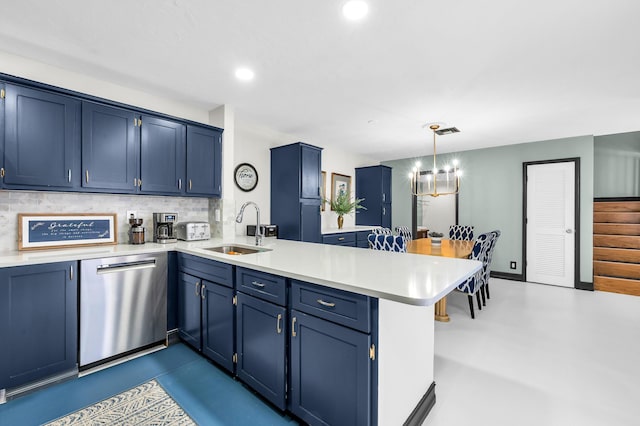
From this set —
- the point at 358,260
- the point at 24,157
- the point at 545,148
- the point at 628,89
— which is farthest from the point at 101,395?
the point at 545,148

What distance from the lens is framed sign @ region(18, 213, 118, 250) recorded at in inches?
90.6

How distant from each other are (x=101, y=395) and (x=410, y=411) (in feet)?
6.69

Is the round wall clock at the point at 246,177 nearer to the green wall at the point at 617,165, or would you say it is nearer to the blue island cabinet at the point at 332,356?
the blue island cabinet at the point at 332,356

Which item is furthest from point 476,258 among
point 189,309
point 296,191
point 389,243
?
point 189,309

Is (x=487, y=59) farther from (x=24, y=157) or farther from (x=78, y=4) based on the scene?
(x=24, y=157)

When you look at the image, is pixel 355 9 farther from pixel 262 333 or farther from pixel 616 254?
pixel 616 254

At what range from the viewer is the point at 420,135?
14.7ft

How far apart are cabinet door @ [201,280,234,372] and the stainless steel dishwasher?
55 cm

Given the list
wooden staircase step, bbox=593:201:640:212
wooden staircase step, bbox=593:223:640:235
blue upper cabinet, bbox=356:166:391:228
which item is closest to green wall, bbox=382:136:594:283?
wooden staircase step, bbox=593:223:640:235

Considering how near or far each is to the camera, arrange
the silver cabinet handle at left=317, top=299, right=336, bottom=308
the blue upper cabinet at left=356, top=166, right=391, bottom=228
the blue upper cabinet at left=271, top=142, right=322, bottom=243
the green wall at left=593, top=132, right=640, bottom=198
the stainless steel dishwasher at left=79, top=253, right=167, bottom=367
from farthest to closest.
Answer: the blue upper cabinet at left=356, top=166, right=391, bottom=228
the green wall at left=593, top=132, right=640, bottom=198
the blue upper cabinet at left=271, top=142, right=322, bottom=243
the stainless steel dishwasher at left=79, top=253, right=167, bottom=367
the silver cabinet handle at left=317, top=299, right=336, bottom=308

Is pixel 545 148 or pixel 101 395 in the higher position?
pixel 545 148

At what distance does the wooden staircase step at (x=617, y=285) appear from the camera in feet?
14.0

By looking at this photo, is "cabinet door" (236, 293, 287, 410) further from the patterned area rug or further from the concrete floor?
the concrete floor

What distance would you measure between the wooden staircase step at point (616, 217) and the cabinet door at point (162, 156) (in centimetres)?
682
